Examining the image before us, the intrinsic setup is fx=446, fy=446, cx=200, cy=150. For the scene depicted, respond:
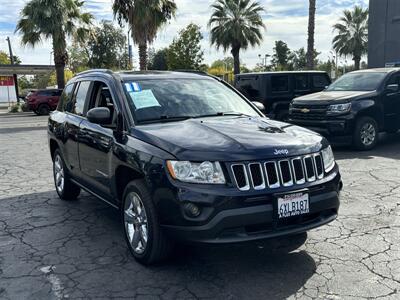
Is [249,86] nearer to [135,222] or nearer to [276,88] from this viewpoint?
[276,88]

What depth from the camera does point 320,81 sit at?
13758 millimetres

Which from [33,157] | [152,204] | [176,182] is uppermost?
[176,182]

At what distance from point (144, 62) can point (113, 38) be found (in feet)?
141

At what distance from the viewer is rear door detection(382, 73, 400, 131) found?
10.4 m

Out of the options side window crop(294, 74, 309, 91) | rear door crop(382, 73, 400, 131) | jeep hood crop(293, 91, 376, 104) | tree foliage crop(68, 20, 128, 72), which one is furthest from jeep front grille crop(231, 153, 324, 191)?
tree foliage crop(68, 20, 128, 72)

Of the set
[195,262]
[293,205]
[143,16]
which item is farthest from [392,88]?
[143,16]

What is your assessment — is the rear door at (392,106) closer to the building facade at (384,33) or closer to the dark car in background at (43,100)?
the building facade at (384,33)

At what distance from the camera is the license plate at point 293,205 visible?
3584 mm

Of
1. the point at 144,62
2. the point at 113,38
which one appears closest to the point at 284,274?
the point at 144,62

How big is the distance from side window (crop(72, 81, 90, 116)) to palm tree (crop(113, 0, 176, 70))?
626 inches

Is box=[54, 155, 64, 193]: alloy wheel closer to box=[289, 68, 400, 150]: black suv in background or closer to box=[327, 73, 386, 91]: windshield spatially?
box=[289, 68, 400, 150]: black suv in background

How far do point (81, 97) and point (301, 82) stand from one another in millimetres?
8946

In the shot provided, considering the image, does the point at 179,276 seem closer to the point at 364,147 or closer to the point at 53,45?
the point at 364,147

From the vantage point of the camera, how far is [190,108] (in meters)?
4.76
